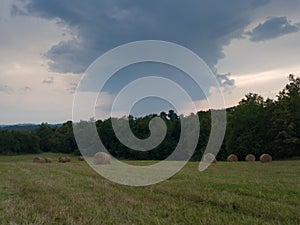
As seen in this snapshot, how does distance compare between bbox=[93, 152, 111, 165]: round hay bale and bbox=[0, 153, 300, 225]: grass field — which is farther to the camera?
bbox=[93, 152, 111, 165]: round hay bale

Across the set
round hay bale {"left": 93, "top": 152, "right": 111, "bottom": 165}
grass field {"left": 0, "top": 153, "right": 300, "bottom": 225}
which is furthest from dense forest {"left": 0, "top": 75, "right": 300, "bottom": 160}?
grass field {"left": 0, "top": 153, "right": 300, "bottom": 225}

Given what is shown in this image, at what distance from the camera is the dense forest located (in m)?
47.2

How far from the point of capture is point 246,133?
54.4m

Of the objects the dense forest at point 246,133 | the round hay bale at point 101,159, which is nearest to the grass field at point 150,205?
the dense forest at point 246,133

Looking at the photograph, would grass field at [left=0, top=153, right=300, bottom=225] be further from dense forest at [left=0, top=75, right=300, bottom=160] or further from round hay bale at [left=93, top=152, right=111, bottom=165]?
round hay bale at [left=93, top=152, right=111, bottom=165]

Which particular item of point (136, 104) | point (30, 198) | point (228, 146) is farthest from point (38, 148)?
point (30, 198)

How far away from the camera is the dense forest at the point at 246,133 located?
155 feet

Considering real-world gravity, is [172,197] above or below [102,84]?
below

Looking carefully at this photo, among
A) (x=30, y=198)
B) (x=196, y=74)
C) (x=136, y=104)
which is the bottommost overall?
(x=30, y=198)

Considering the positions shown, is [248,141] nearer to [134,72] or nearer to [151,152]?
[151,152]

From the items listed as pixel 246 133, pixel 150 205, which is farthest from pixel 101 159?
pixel 246 133

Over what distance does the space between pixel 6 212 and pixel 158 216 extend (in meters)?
3.50

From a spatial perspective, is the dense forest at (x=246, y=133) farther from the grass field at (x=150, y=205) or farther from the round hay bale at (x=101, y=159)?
the grass field at (x=150, y=205)

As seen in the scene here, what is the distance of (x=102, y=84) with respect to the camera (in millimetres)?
15859
